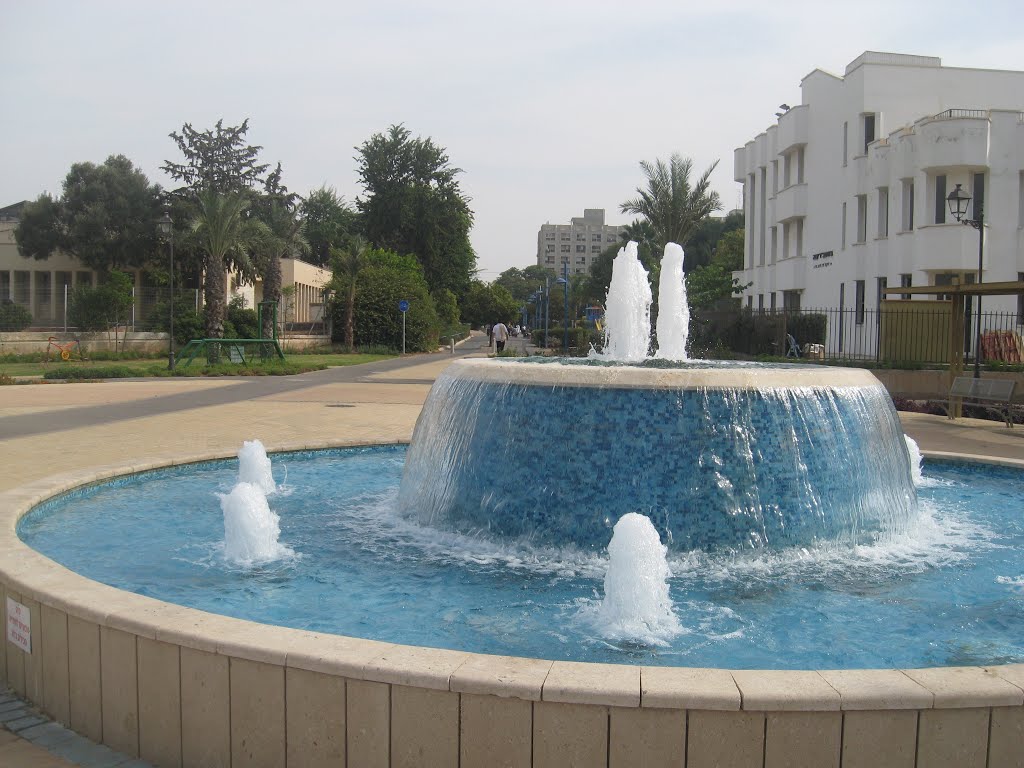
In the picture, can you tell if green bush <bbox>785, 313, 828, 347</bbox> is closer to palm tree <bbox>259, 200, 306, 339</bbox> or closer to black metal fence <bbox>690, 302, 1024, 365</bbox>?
black metal fence <bbox>690, 302, 1024, 365</bbox>

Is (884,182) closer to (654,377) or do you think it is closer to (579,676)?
(654,377)

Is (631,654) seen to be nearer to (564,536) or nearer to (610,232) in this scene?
(564,536)

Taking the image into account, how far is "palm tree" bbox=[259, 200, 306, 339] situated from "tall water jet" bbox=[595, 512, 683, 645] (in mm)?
34725

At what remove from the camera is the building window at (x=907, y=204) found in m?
29.3

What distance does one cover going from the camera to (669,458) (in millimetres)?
5805

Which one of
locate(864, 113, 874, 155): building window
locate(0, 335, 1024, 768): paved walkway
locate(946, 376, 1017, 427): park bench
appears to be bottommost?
locate(0, 335, 1024, 768): paved walkway

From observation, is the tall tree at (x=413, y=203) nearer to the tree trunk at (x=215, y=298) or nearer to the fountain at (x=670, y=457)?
the tree trunk at (x=215, y=298)

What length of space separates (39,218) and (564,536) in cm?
4957

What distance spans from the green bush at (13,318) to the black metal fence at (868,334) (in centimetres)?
2720

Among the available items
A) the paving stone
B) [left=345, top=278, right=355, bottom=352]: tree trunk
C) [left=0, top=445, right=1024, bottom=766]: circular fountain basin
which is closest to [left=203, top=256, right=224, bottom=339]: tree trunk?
[left=345, top=278, right=355, bottom=352]: tree trunk

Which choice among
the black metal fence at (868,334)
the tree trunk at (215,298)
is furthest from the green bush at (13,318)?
the black metal fence at (868,334)

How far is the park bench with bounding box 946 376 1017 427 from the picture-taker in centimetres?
1508

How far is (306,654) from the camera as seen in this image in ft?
10.4

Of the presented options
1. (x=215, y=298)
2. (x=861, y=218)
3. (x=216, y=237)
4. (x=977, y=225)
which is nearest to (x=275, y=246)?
(x=216, y=237)
